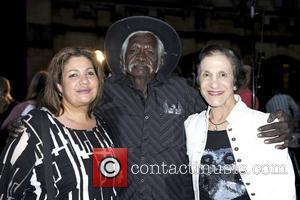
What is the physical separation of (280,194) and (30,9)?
35.6ft

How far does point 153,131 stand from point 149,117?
112 millimetres

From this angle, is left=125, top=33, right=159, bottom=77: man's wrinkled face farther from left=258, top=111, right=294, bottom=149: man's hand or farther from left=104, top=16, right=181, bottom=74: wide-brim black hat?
left=258, top=111, right=294, bottom=149: man's hand

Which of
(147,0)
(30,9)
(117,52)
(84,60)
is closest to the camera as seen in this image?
(84,60)

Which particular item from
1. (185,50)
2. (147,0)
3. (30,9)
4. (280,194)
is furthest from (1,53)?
(280,194)

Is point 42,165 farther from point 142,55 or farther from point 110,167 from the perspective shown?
point 142,55

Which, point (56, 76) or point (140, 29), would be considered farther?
point (140, 29)

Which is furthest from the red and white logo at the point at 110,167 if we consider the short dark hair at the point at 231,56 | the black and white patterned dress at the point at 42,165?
the short dark hair at the point at 231,56

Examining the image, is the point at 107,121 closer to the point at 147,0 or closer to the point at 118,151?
the point at 118,151

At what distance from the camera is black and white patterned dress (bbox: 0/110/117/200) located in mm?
2379

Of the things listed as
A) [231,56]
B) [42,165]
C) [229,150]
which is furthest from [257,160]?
[42,165]

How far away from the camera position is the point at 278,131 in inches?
99.5

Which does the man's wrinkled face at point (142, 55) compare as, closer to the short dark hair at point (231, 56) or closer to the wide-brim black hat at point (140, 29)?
the wide-brim black hat at point (140, 29)

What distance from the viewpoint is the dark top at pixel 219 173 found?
2.61 meters

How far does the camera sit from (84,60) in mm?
2727
